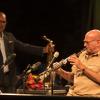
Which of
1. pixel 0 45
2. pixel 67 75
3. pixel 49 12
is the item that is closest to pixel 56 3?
pixel 49 12

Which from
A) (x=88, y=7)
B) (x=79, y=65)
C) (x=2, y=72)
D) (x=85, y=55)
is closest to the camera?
(x=79, y=65)

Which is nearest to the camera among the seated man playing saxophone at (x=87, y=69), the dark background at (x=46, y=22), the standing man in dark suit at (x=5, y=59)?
the seated man playing saxophone at (x=87, y=69)

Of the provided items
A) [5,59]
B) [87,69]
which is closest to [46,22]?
[5,59]

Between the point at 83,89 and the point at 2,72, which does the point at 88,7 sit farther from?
the point at 83,89

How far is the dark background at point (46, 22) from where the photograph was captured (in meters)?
7.54

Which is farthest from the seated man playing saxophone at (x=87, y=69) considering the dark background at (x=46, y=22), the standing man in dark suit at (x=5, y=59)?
the dark background at (x=46, y=22)

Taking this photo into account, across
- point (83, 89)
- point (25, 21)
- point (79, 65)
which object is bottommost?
point (83, 89)

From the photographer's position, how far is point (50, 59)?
4641 millimetres

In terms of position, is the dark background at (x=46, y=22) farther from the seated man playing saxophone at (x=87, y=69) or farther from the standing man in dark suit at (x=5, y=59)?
the seated man playing saxophone at (x=87, y=69)

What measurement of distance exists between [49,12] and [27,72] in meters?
3.07

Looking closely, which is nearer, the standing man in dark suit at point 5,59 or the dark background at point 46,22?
the standing man in dark suit at point 5,59

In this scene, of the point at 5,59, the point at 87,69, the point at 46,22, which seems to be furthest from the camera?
the point at 46,22

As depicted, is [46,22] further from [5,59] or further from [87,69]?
[87,69]

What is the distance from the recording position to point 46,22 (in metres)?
7.59
